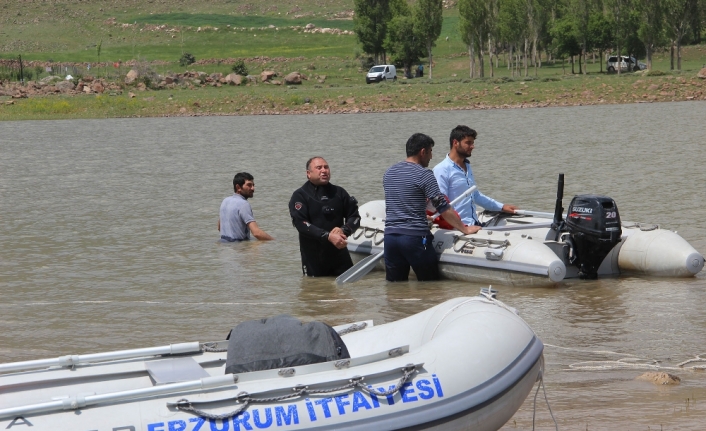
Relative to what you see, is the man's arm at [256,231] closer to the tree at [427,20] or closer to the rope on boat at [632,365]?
the rope on boat at [632,365]

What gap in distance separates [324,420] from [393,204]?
187 inches

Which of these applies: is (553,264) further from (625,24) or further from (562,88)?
(625,24)

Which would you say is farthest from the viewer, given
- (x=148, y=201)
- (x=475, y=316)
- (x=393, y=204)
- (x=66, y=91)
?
(x=66, y=91)

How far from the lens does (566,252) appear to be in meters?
9.84


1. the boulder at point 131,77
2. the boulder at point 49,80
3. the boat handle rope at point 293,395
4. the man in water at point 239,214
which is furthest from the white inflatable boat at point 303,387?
the boulder at point 49,80

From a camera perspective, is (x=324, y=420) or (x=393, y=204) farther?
(x=393, y=204)

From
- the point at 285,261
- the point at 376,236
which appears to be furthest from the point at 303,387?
the point at 285,261

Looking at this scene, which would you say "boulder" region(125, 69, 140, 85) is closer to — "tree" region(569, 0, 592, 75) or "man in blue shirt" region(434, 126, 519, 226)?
"tree" region(569, 0, 592, 75)

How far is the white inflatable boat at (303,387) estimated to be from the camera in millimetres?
4453

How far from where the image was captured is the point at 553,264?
9305mm

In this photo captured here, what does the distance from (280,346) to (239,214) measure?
7.26 m

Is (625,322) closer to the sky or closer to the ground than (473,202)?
closer to the ground

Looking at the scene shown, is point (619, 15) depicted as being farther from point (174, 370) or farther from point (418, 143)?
point (174, 370)

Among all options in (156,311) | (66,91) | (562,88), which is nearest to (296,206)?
(156,311)
